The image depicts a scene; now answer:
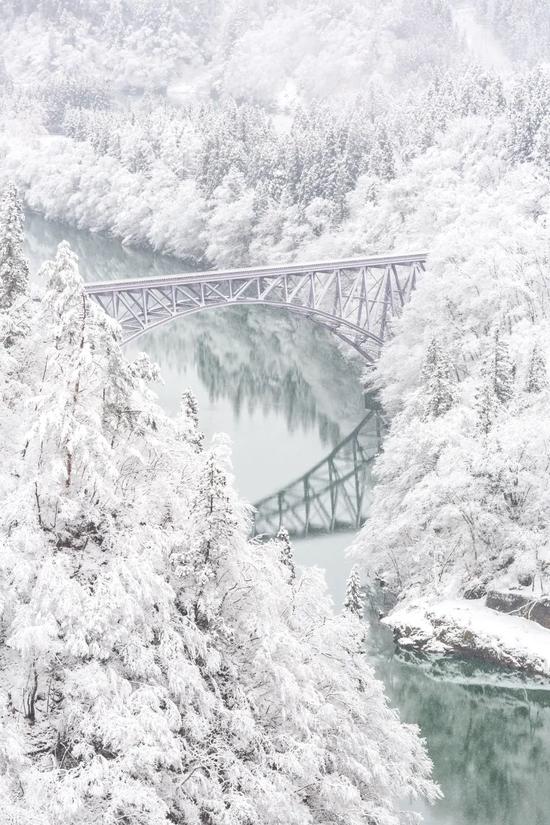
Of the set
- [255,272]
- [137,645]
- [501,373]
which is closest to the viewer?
[137,645]

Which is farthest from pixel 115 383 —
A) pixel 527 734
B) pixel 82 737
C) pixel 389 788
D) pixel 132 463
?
pixel 527 734

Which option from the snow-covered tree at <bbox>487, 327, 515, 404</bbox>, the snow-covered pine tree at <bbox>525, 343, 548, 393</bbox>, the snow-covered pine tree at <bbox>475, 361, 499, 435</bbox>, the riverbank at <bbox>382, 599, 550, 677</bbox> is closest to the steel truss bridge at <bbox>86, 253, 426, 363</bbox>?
the snow-covered tree at <bbox>487, 327, 515, 404</bbox>

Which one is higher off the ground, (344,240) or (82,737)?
(344,240)

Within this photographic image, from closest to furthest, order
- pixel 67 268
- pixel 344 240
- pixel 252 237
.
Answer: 1. pixel 67 268
2. pixel 344 240
3. pixel 252 237

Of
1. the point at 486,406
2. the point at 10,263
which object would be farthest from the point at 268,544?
the point at 486,406

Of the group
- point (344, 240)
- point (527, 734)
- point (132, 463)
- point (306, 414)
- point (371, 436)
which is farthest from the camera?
point (344, 240)

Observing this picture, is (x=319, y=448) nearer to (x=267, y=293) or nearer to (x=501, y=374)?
(x=267, y=293)

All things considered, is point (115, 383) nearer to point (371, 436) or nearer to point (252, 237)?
point (371, 436)
